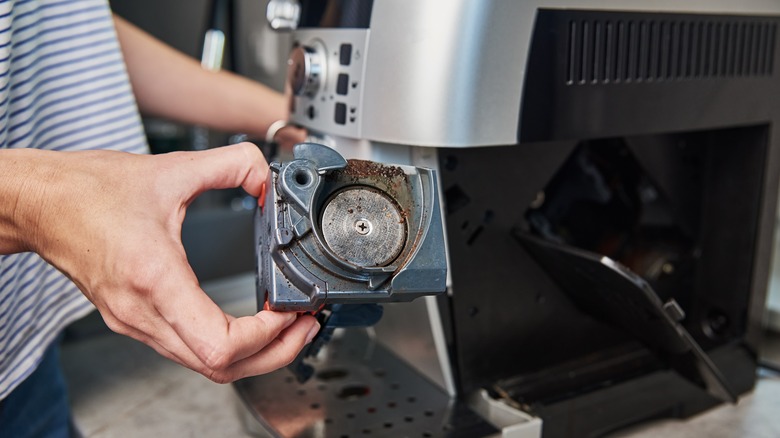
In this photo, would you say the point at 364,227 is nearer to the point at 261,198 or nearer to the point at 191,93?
the point at 261,198

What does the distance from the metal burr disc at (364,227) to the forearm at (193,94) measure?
40 cm

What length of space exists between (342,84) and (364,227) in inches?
6.8

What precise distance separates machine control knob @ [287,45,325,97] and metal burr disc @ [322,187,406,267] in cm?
18

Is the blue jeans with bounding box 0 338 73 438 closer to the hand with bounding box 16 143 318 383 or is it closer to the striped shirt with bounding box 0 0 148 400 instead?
the striped shirt with bounding box 0 0 148 400

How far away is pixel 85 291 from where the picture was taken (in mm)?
419

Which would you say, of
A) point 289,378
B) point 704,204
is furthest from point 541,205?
point 289,378

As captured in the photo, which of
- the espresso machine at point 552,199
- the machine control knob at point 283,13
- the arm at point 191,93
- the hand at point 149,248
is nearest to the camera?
the hand at point 149,248

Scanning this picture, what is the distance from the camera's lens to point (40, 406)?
0.62 meters

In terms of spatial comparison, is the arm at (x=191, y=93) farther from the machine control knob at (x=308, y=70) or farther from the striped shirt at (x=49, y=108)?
the machine control knob at (x=308, y=70)

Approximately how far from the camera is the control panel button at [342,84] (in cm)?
Result: 53

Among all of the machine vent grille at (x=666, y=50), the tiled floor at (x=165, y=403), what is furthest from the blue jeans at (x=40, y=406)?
the machine vent grille at (x=666, y=50)

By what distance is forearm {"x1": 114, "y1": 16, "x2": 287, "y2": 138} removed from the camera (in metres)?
0.77

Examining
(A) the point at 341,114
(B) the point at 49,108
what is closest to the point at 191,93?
(B) the point at 49,108

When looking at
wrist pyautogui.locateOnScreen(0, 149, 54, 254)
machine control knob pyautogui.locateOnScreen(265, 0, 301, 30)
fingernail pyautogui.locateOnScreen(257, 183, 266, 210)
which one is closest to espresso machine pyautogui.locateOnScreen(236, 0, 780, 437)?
machine control knob pyautogui.locateOnScreen(265, 0, 301, 30)
